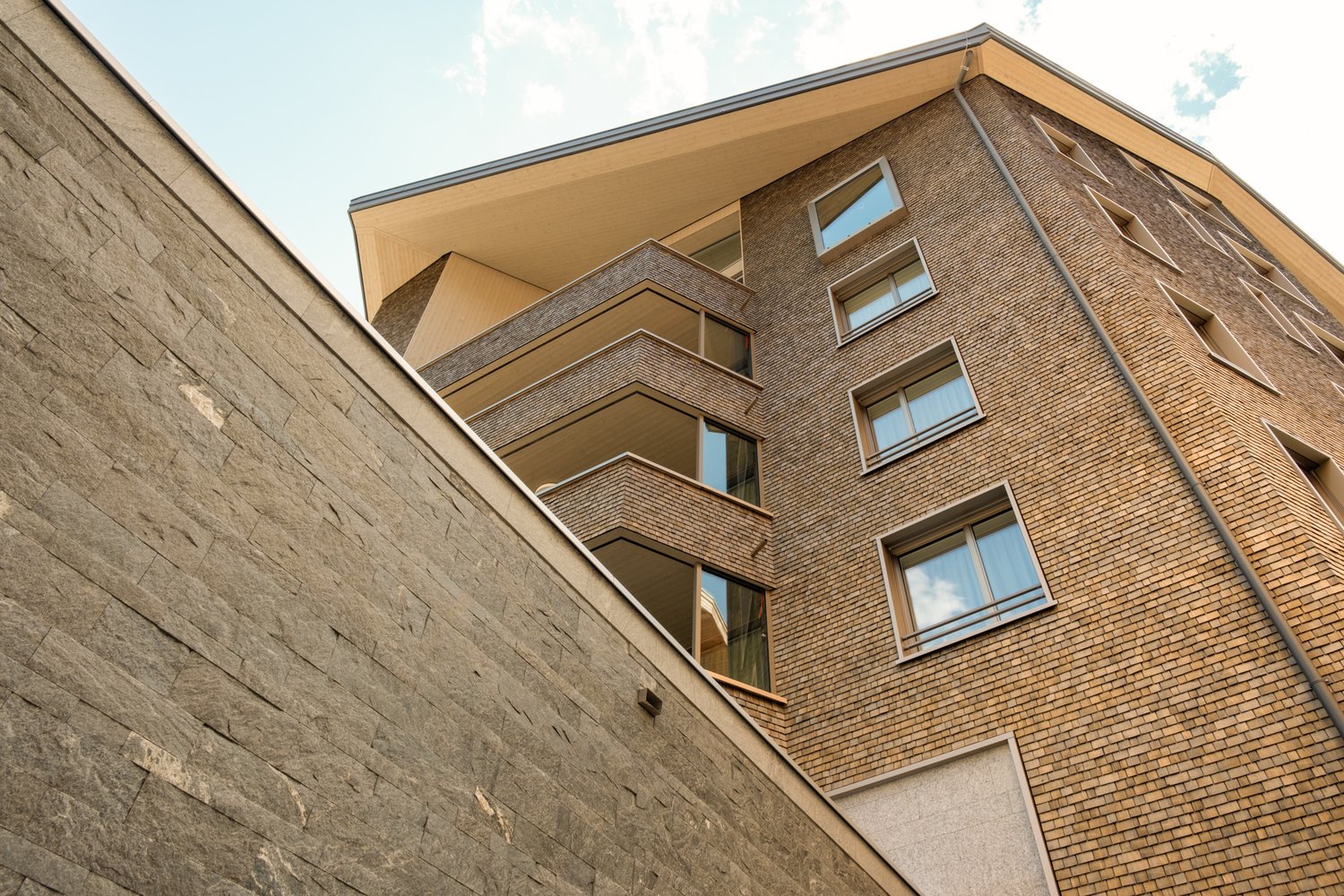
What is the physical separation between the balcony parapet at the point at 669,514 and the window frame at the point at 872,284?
3879mm

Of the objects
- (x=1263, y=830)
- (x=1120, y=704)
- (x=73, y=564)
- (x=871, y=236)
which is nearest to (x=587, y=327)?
(x=871, y=236)

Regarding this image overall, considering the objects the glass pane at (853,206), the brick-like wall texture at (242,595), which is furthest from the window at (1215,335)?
the brick-like wall texture at (242,595)

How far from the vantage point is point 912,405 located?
14.2 m

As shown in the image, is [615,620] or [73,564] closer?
[73,564]

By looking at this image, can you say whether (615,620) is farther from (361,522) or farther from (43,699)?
(43,699)

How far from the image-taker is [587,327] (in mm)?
18422

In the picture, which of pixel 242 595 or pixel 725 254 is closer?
pixel 242 595

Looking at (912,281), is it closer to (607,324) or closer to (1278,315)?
(607,324)

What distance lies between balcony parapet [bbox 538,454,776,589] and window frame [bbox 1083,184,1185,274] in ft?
24.0

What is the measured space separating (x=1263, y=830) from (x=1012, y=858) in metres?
2.15

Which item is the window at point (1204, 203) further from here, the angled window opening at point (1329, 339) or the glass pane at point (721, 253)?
the glass pane at point (721, 253)

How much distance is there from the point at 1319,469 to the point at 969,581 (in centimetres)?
482

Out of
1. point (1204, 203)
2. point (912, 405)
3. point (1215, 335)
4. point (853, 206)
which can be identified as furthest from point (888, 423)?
point (1204, 203)

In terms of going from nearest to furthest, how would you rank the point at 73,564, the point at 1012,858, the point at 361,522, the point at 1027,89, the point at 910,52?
1. the point at 73,564
2. the point at 361,522
3. the point at 1012,858
4. the point at 910,52
5. the point at 1027,89
